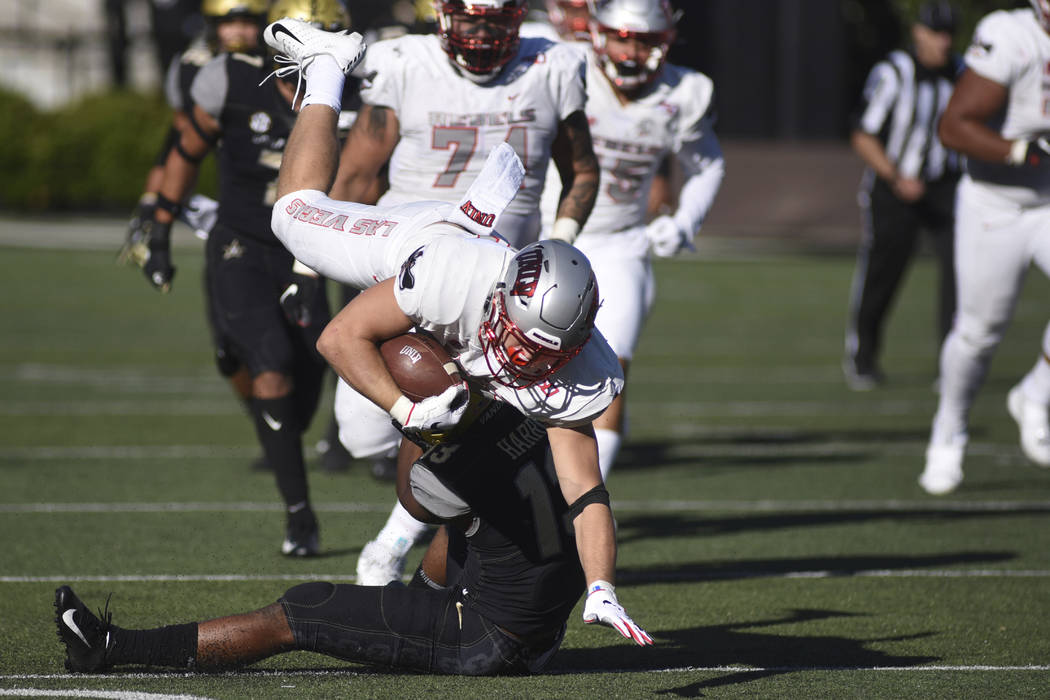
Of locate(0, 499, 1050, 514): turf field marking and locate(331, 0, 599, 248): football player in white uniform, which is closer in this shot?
locate(331, 0, 599, 248): football player in white uniform

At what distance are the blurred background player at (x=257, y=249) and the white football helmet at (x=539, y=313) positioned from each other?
81.0 inches

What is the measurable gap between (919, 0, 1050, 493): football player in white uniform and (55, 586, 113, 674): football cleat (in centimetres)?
409

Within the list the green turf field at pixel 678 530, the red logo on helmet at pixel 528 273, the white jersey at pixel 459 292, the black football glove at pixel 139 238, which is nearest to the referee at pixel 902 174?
the green turf field at pixel 678 530

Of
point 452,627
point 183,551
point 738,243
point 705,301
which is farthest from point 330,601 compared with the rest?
point 738,243

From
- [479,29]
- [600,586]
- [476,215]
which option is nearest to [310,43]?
[479,29]

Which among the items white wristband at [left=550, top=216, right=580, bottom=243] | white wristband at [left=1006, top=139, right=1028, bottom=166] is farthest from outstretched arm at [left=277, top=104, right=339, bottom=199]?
white wristband at [left=1006, top=139, right=1028, bottom=166]

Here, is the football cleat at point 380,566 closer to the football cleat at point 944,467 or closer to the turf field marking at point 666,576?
the turf field marking at point 666,576

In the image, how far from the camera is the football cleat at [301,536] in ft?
18.0

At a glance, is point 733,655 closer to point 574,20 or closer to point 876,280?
point 574,20

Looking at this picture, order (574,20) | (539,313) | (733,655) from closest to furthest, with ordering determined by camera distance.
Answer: (539,313)
(733,655)
(574,20)

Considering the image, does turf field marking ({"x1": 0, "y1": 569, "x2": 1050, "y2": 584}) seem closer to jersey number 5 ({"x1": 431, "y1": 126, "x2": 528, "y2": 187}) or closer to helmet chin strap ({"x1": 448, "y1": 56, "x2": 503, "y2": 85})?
jersey number 5 ({"x1": 431, "y1": 126, "x2": 528, "y2": 187})

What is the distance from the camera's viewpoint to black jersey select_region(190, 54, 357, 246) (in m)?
5.95

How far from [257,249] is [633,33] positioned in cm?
172

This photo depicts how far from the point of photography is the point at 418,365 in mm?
3645
